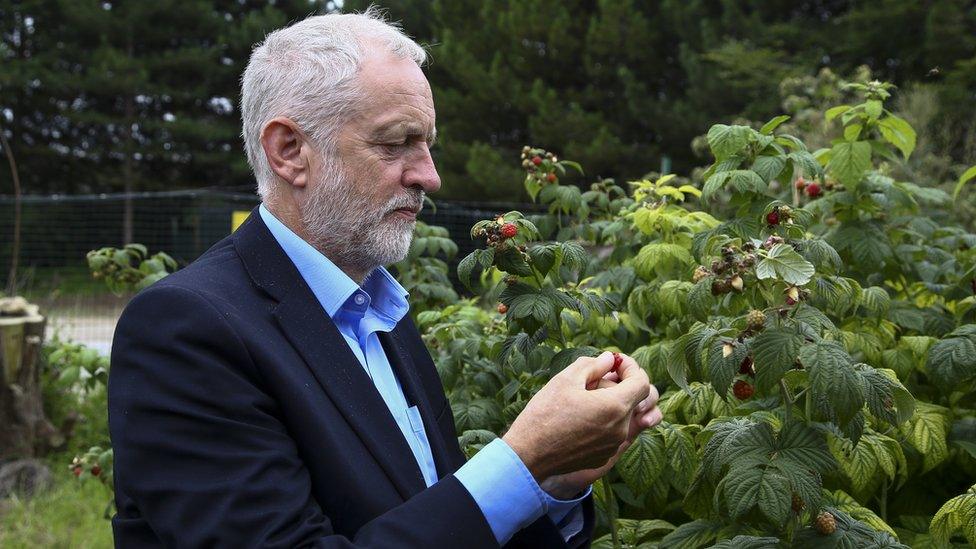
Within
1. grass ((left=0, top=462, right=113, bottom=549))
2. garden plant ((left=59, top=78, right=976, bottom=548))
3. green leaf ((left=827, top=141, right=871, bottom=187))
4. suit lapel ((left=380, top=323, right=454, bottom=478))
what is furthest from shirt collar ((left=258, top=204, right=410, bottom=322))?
grass ((left=0, top=462, right=113, bottom=549))

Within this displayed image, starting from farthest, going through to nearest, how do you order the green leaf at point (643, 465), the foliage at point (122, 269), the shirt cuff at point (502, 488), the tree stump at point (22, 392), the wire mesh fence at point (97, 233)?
the wire mesh fence at point (97, 233), the tree stump at point (22, 392), the foliage at point (122, 269), the green leaf at point (643, 465), the shirt cuff at point (502, 488)

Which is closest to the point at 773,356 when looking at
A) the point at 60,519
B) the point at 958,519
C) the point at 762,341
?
the point at 762,341

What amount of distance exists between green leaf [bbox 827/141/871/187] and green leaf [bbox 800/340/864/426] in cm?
128

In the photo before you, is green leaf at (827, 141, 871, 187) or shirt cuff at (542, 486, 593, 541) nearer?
shirt cuff at (542, 486, 593, 541)

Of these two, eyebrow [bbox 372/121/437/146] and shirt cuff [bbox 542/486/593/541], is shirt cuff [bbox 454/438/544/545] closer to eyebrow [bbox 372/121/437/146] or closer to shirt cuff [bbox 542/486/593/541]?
shirt cuff [bbox 542/486/593/541]

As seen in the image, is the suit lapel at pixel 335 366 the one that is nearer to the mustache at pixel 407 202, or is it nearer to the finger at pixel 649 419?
the mustache at pixel 407 202

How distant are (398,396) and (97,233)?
12154 millimetres

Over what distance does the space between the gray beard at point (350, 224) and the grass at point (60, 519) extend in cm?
329

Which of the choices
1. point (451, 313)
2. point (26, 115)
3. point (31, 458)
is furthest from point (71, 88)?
point (451, 313)

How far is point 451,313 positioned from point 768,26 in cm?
1893

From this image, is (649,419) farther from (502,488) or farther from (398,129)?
(398,129)

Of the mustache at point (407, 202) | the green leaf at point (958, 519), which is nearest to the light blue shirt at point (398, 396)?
the mustache at point (407, 202)

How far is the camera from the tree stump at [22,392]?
6000 millimetres

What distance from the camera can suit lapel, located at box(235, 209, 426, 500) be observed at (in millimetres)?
1578
